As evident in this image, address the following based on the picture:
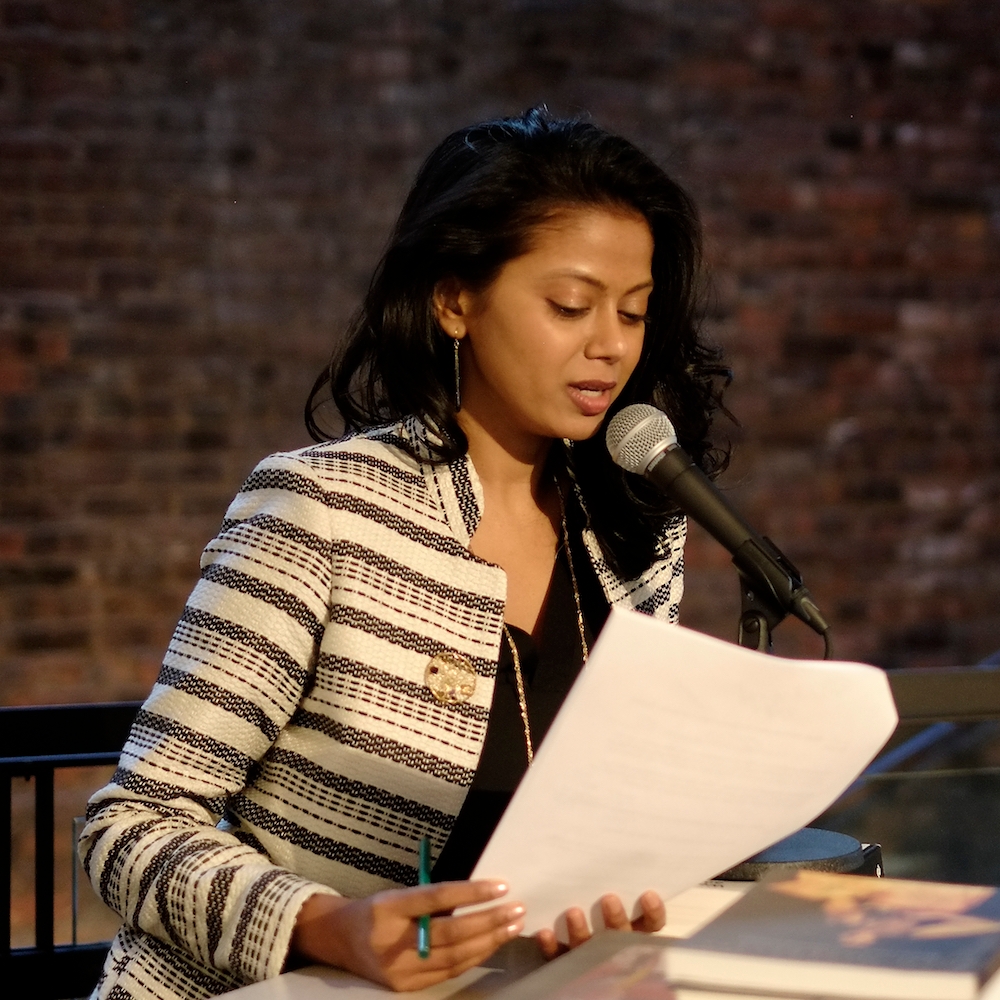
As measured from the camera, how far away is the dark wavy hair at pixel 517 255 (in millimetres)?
1554

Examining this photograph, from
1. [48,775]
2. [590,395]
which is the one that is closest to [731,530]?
[590,395]

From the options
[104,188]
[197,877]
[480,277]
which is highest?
[104,188]

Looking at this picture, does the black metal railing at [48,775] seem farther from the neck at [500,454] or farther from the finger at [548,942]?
the finger at [548,942]

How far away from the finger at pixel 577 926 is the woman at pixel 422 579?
0.03 m

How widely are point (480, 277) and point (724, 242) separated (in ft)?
6.53

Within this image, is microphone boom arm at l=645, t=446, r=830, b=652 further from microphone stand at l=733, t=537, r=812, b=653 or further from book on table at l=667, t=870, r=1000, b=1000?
book on table at l=667, t=870, r=1000, b=1000

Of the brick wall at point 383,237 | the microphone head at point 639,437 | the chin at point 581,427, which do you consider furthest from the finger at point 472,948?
the brick wall at point 383,237

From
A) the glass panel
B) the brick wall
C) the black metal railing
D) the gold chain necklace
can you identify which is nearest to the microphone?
the gold chain necklace

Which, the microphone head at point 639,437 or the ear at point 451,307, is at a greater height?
the ear at point 451,307

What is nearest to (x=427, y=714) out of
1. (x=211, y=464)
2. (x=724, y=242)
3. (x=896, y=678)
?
(x=896, y=678)

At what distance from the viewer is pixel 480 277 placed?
155 centimetres

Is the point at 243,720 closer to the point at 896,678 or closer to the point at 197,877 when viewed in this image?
the point at 197,877

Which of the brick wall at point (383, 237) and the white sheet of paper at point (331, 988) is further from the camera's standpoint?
the brick wall at point (383, 237)

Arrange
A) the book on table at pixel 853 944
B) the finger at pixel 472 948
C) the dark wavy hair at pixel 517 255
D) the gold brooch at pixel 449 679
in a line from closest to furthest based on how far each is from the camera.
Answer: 1. the book on table at pixel 853 944
2. the finger at pixel 472 948
3. the gold brooch at pixel 449 679
4. the dark wavy hair at pixel 517 255
